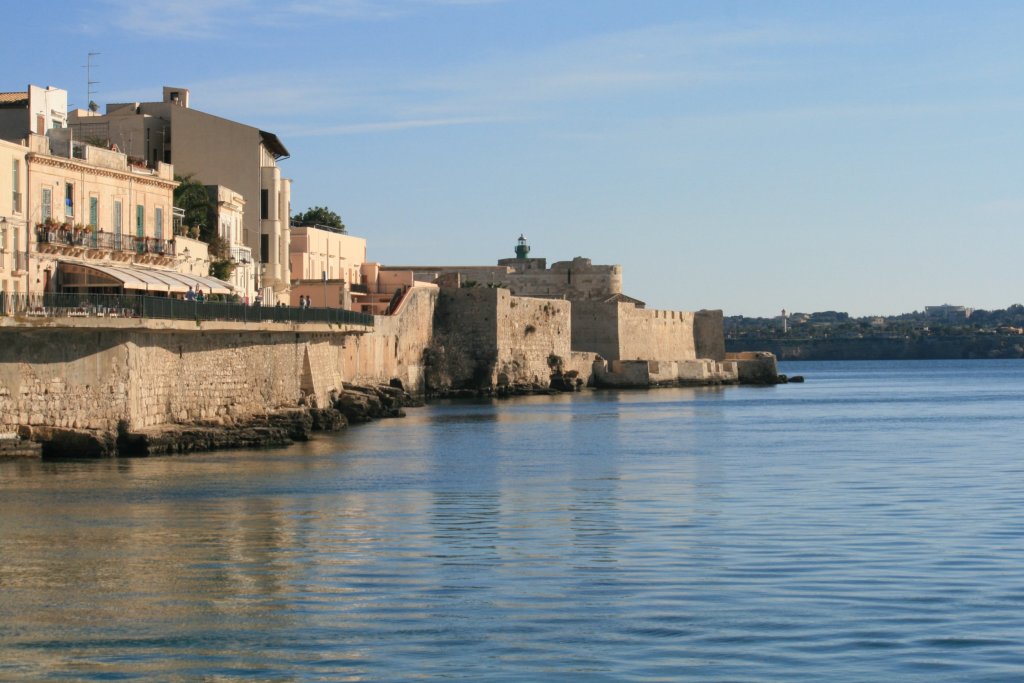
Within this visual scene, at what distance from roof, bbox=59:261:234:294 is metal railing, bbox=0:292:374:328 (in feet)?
5.08

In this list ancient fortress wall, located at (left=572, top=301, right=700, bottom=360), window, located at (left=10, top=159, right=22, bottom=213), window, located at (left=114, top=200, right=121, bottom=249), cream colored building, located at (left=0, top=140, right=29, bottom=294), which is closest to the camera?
cream colored building, located at (left=0, top=140, right=29, bottom=294)

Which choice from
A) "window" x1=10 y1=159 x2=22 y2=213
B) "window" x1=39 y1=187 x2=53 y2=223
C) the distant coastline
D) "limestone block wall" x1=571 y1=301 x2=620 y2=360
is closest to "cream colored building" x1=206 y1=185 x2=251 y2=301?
"window" x1=39 y1=187 x2=53 y2=223

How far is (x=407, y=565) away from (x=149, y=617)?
9.39 feet

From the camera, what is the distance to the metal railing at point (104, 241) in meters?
26.8

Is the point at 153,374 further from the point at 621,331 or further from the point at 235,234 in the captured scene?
the point at 621,331

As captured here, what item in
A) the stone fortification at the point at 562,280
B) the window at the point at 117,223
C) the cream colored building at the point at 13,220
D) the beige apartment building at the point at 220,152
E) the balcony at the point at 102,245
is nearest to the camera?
the cream colored building at the point at 13,220

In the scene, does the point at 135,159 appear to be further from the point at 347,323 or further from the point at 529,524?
the point at 529,524

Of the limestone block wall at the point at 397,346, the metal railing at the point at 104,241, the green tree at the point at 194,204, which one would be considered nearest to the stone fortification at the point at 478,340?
the limestone block wall at the point at 397,346

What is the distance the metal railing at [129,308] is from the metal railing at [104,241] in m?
2.59

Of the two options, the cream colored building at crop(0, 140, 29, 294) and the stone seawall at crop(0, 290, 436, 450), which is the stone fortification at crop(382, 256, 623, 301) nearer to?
the stone seawall at crop(0, 290, 436, 450)

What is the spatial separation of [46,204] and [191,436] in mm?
5059

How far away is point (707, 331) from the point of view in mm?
77062

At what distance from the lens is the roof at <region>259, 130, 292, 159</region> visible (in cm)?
4438

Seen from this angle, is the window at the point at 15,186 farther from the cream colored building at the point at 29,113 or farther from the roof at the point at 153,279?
the cream colored building at the point at 29,113
